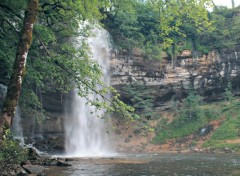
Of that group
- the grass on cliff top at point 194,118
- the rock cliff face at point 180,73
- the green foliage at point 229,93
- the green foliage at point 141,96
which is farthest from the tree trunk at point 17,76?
the green foliage at point 229,93

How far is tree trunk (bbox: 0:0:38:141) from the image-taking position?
5.03 m

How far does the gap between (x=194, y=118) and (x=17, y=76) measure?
31743 millimetres

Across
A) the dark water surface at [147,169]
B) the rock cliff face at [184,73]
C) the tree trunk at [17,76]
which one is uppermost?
the rock cliff face at [184,73]

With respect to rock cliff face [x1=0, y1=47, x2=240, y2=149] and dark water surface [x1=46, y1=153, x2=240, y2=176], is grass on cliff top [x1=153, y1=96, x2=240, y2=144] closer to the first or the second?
rock cliff face [x1=0, y1=47, x2=240, y2=149]

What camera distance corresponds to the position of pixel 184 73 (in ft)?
118

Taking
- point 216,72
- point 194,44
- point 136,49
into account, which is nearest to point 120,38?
point 136,49

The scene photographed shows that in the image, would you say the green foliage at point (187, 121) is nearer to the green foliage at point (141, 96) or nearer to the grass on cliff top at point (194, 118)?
the grass on cliff top at point (194, 118)

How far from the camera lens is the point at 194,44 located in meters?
37.9

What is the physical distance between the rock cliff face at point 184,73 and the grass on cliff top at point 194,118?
2.34 meters

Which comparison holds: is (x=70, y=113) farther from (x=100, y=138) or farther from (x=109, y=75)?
(x=109, y=75)

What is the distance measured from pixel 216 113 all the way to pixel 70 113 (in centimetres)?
1730

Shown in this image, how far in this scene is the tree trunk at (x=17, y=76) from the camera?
5030 millimetres

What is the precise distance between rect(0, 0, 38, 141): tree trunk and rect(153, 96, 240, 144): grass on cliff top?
28.8m

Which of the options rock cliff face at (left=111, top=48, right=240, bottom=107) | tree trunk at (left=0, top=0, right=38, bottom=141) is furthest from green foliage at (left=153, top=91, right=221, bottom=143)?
tree trunk at (left=0, top=0, right=38, bottom=141)
